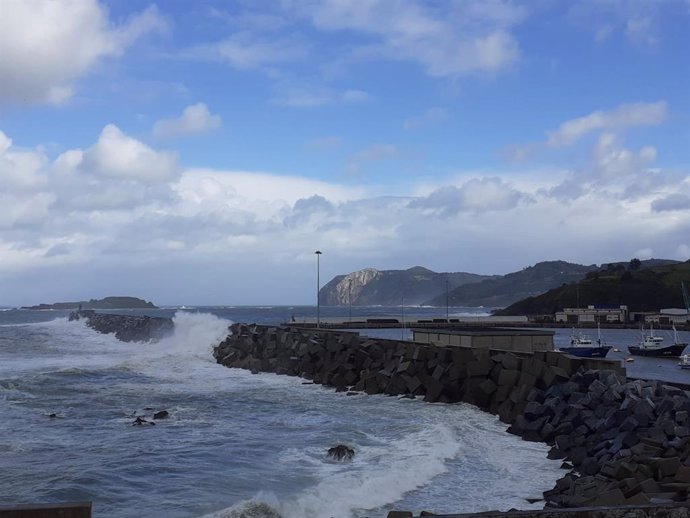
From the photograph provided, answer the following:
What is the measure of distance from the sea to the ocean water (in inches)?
1.6

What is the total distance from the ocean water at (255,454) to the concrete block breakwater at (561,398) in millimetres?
804

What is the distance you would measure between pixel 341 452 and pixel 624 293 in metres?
134

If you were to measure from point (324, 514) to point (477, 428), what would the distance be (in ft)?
29.7

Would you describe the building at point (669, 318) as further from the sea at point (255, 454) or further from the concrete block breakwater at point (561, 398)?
the sea at point (255, 454)

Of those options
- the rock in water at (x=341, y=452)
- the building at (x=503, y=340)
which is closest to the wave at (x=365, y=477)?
the rock in water at (x=341, y=452)

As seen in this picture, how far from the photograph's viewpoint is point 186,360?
44.9 meters

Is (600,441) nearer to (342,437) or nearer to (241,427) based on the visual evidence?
(342,437)

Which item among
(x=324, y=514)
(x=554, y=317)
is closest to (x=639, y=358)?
(x=324, y=514)

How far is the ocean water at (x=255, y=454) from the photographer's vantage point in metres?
12.5

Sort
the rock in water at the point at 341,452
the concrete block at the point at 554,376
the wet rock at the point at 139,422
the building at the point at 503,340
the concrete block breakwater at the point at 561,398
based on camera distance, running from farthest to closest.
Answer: the building at the point at 503,340, the concrete block at the point at 554,376, the wet rock at the point at 139,422, the rock in water at the point at 341,452, the concrete block breakwater at the point at 561,398

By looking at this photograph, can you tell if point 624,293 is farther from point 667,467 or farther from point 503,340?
point 667,467

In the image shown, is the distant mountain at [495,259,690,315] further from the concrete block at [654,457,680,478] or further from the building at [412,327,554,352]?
the concrete block at [654,457,680,478]

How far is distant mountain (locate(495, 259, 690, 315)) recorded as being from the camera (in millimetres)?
134375

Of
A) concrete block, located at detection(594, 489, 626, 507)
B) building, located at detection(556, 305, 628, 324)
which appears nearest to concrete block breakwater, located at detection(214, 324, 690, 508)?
concrete block, located at detection(594, 489, 626, 507)
